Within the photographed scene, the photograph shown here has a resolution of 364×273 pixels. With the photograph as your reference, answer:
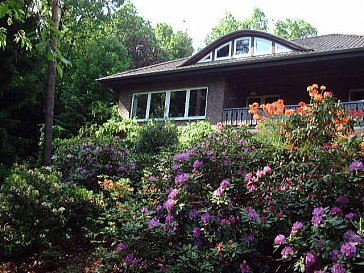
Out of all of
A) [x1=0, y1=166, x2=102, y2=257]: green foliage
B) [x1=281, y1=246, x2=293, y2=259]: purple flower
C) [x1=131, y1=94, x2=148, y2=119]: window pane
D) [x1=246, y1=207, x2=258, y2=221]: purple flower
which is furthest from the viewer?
[x1=131, y1=94, x2=148, y2=119]: window pane

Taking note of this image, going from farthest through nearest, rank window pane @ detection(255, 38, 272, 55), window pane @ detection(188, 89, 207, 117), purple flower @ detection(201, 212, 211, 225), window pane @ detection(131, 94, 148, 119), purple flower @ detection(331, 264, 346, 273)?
window pane @ detection(131, 94, 148, 119), window pane @ detection(188, 89, 207, 117), window pane @ detection(255, 38, 272, 55), purple flower @ detection(201, 212, 211, 225), purple flower @ detection(331, 264, 346, 273)

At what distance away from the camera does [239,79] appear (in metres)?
18.1

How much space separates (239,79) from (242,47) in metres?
1.84

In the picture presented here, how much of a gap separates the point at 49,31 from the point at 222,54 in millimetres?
17048

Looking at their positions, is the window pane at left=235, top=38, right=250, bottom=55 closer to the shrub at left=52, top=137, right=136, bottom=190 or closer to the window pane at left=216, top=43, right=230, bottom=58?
the window pane at left=216, top=43, right=230, bottom=58

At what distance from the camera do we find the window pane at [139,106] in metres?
20.2

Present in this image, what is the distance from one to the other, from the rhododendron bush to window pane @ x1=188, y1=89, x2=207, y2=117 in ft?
42.1

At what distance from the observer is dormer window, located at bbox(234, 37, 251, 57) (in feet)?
61.6

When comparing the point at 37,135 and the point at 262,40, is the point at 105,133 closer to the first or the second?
the point at 37,135

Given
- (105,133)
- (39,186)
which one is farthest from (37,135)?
(39,186)

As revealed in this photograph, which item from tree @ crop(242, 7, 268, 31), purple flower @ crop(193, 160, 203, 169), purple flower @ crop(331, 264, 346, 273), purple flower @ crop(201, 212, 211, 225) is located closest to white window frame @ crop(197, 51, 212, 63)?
purple flower @ crop(193, 160, 203, 169)

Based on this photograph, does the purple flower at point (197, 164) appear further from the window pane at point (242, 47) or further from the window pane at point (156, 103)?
the window pane at point (242, 47)

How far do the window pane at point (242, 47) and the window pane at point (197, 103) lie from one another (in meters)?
2.54

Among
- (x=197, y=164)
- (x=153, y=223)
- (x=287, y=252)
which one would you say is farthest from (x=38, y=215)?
(x=287, y=252)
